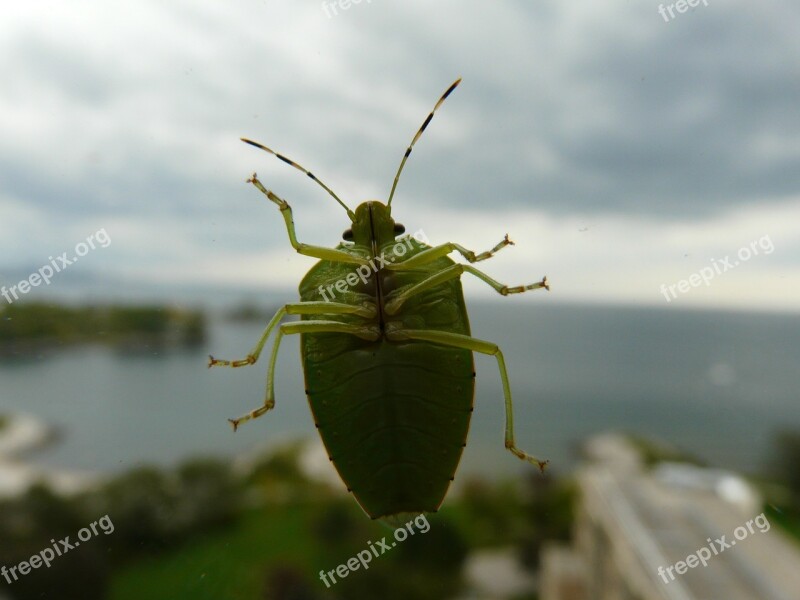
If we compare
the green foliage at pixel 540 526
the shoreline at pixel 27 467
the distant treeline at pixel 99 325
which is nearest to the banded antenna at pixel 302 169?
the distant treeline at pixel 99 325

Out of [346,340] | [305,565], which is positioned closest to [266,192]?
[346,340]

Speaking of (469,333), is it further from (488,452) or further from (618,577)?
(488,452)

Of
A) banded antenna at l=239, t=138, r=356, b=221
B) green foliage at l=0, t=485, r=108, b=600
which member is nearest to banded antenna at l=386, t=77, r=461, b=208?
banded antenna at l=239, t=138, r=356, b=221

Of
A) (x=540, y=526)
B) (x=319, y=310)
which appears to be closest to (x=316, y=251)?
(x=319, y=310)

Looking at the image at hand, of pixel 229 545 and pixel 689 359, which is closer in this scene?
pixel 229 545

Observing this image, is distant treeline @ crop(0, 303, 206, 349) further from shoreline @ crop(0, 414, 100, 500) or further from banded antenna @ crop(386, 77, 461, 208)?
shoreline @ crop(0, 414, 100, 500)
